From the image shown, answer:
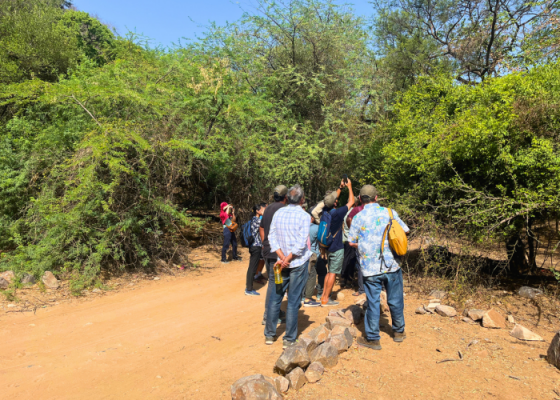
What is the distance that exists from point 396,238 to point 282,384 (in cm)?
204

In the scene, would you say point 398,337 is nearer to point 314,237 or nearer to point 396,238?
point 396,238

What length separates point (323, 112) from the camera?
13539mm

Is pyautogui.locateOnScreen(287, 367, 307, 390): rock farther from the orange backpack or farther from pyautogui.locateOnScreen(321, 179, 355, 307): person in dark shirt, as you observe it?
pyautogui.locateOnScreen(321, 179, 355, 307): person in dark shirt

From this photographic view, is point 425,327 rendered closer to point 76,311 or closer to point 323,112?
point 76,311

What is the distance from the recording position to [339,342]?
4250mm

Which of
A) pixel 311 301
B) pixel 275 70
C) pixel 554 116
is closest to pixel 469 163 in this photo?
pixel 554 116

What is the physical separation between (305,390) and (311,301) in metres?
2.58

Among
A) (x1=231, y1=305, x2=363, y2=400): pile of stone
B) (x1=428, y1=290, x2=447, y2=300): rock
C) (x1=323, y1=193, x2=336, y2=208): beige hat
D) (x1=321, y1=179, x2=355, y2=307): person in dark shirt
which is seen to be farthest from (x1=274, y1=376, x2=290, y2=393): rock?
(x1=428, y1=290, x2=447, y2=300): rock

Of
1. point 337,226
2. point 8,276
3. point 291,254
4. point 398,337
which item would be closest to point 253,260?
point 337,226

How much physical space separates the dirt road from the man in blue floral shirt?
244 millimetres

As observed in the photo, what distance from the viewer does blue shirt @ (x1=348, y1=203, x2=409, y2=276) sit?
438 centimetres

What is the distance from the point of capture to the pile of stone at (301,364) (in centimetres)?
Answer: 323

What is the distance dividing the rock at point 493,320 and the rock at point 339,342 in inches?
82.8

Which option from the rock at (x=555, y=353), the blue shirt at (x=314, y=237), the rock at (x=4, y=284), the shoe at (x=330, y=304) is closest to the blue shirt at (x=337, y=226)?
the blue shirt at (x=314, y=237)
